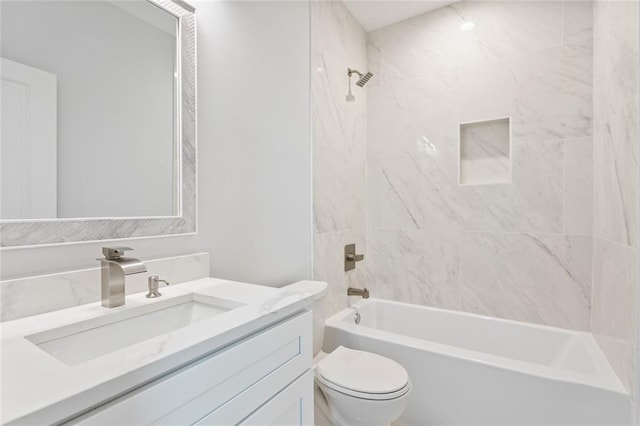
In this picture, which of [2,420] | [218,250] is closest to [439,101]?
[218,250]

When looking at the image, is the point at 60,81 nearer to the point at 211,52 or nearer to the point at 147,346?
the point at 211,52

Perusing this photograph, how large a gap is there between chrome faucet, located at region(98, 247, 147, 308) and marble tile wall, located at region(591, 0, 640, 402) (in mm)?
1738

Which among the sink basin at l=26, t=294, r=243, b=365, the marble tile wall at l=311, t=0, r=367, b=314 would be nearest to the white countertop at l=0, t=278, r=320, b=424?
the sink basin at l=26, t=294, r=243, b=365

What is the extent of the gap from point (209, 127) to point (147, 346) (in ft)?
3.09

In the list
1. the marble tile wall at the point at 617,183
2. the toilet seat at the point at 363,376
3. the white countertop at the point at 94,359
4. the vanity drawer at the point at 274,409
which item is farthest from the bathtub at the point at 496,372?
the white countertop at the point at 94,359

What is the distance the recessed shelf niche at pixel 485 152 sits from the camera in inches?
84.5

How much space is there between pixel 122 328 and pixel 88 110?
26.2 inches

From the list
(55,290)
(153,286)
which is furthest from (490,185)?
(55,290)

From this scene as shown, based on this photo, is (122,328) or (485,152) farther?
(485,152)

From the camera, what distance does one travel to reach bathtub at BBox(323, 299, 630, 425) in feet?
4.42

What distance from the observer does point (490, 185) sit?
2.15 metres

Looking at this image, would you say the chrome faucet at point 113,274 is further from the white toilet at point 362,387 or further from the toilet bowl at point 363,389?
the toilet bowl at point 363,389

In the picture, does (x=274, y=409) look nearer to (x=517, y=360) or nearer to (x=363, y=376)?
(x=363, y=376)

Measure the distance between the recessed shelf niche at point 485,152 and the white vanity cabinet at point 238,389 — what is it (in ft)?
5.90
